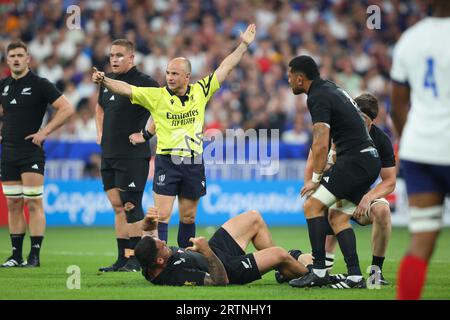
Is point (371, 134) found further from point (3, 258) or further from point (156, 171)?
point (3, 258)

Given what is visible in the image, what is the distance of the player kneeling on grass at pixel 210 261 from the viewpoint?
906 cm

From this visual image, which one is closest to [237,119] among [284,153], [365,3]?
[284,153]

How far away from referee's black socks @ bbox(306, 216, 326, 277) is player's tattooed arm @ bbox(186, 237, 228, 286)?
3.21ft

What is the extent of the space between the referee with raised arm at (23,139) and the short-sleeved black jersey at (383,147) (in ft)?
14.1

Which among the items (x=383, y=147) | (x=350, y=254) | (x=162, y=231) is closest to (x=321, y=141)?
(x=350, y=254)

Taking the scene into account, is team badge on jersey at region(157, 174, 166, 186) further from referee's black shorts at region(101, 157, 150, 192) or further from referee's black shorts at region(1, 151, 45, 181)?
referee's black shorts at region(1, 151, 45, 181)

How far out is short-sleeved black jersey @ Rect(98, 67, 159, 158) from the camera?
467 inches

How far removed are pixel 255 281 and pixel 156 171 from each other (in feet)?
6.53

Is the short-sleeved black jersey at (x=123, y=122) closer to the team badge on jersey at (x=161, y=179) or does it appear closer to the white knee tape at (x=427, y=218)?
the team badge on jersey at (x=161, y=179)

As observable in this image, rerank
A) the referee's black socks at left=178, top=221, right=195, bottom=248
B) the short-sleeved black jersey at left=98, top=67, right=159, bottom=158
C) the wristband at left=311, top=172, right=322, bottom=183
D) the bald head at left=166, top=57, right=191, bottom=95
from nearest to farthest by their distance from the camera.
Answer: the wristband at left=311, top=172, right=322, bottom=183 < the bald head at left=166, top=57, right=191, bottom=95 < the referee's black socks at left=178, top=221, right=195, bottom=248 < the short-sleeved black jersey at left=98, top=67, right=159, bottom=158

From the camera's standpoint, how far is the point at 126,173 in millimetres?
11789

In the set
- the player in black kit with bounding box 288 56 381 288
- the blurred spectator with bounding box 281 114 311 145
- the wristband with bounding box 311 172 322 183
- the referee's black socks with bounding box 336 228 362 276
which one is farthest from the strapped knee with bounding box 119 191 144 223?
the blurred spectator with bounding box 281 114 311 145

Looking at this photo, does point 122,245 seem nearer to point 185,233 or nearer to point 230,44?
point 185,233
